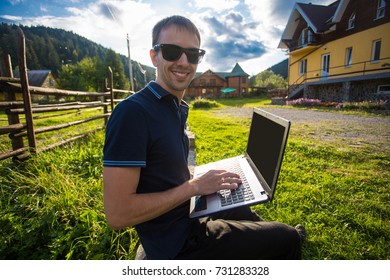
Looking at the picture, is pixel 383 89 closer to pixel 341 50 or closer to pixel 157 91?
pixel 341 50

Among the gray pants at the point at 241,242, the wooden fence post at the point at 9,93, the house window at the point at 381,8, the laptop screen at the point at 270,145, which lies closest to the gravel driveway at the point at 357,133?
the laptop screen at the point at 270,145

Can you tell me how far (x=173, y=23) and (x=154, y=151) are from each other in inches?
41.1

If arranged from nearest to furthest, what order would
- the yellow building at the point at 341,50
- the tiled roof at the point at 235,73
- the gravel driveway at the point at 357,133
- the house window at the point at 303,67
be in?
the gravel driveway at the point at 357,133 < the yellow building at the point at 341,50 < the house window at the point at 303,67 < the tiled roof at the point at 235,73

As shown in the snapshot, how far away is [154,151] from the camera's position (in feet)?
4.12

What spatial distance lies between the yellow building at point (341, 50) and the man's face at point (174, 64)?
15.0 metres

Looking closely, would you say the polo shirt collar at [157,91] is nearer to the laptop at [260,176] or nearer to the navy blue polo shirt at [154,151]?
the navy blue polo shirt at [154,151]

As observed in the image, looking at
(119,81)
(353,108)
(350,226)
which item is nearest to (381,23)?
(353,108)

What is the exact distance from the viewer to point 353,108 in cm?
1217

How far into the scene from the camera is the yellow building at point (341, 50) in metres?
12.6

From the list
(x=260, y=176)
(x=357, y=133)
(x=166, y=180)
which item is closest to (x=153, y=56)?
(x=166, y=180)

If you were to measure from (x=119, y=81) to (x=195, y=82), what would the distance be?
19.5m

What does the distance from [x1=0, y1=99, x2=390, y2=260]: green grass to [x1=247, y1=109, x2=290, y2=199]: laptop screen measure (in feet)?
3.66

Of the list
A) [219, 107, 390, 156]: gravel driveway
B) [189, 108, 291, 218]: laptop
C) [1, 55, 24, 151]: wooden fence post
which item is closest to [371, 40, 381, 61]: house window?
[219, 107, 390, 156]: gravel driveway
